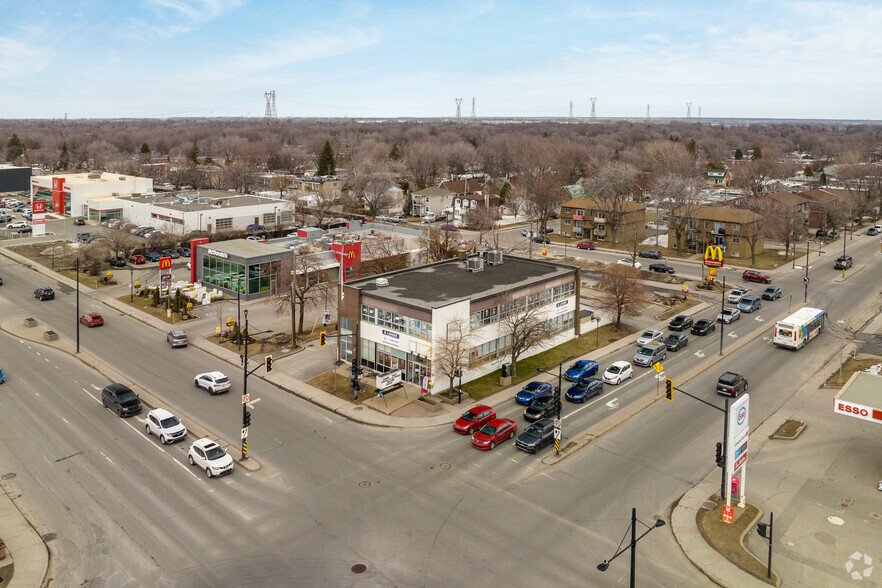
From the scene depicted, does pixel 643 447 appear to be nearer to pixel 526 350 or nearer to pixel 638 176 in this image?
pixel 526 350

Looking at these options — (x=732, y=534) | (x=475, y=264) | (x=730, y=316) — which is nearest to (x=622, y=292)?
(x=730, y=316)

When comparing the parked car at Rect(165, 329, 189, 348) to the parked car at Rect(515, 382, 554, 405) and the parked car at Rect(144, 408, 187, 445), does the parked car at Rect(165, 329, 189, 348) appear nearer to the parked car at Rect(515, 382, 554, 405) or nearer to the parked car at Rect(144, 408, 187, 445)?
the parked car at Rect(144, 408, 187, 445)

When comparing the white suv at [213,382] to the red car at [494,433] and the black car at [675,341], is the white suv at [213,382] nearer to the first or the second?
the red car at [494,433]

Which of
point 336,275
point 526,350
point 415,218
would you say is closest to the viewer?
point 526,350

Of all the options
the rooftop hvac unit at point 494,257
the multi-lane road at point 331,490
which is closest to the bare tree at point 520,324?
the multi-lane road at point 331,490

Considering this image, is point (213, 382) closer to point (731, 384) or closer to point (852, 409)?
point (731, 384)

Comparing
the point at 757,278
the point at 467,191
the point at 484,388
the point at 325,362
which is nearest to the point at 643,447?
the point at 484,388
